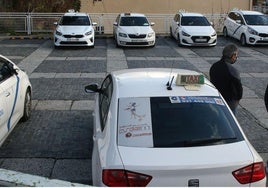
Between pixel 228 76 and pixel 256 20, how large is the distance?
16.7 m

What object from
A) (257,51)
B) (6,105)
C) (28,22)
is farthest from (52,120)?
(28,22)

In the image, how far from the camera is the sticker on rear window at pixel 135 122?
4.25 metres

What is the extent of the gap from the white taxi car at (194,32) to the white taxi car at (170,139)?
15.5m

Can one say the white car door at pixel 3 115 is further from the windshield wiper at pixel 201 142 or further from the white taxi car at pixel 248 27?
the white taxi car at pixel 248 27

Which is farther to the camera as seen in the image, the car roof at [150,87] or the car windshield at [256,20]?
the car windshield at [256,20]

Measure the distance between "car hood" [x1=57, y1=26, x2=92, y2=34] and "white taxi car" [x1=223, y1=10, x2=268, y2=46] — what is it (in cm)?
742

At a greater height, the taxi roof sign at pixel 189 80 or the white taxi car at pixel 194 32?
the taxi roof sign at pixel 189 80

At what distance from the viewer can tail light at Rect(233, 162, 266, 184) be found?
12.9ft

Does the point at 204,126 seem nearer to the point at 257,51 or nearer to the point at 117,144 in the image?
the point at 117,144

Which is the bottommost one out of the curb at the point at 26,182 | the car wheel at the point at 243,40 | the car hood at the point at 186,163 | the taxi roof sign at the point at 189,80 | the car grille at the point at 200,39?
the car wheel at the point at 243,40

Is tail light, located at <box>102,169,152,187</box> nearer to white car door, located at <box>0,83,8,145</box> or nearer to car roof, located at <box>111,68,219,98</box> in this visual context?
car roof, located at <box>111,68,219,98</box>

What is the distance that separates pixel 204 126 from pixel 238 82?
1.98 m

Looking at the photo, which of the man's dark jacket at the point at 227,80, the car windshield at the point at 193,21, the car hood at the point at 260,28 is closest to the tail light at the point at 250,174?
the man's dark jacket at the point at 227,80

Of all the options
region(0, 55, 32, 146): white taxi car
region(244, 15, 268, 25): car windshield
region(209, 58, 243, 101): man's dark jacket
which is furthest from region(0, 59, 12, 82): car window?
region(244, 15, 268, 25): car windshield
